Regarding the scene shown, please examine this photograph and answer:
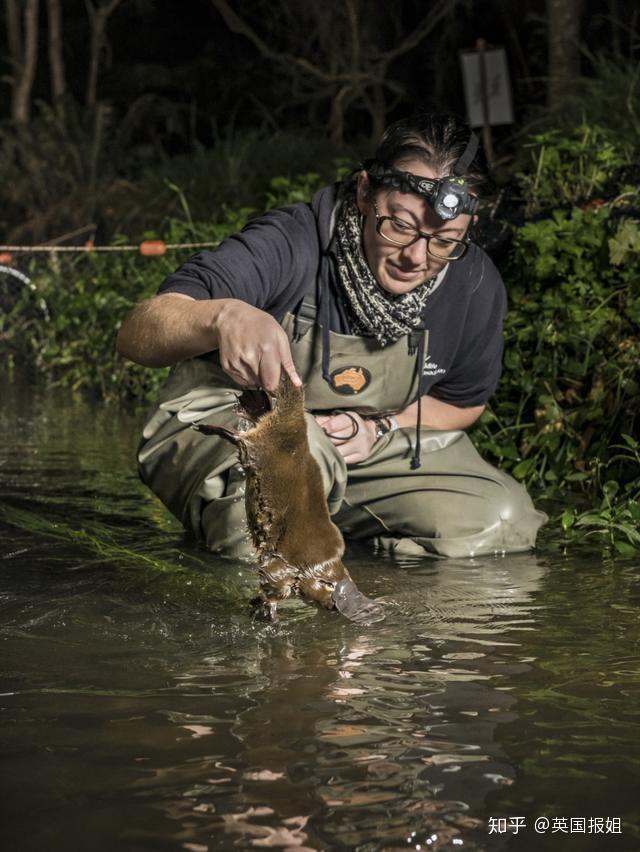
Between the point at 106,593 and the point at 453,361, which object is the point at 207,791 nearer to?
the point at 106,593

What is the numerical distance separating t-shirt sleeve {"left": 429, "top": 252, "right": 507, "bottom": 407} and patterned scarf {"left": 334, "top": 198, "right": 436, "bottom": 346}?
0.99ft

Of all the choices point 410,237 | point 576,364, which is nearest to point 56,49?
point 576,364

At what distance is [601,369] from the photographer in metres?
6.07

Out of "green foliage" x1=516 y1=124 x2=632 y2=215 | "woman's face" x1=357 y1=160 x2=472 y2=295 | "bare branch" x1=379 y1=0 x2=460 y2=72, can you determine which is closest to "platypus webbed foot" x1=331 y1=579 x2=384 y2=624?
"woman's face" x1=357 y1=160 x2=472 y2=295

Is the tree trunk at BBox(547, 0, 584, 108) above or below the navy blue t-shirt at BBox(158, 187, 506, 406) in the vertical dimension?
above

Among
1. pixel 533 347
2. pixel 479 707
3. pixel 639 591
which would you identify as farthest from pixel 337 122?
pixel 479 707

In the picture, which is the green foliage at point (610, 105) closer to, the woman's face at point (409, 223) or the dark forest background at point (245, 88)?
the dark forest background at point (245, 88)

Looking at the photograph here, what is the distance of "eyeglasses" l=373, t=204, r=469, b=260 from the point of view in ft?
14.1

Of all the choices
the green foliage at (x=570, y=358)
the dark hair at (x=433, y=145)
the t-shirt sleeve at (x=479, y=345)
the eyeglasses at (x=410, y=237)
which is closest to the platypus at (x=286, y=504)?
the eyeglasses at (x=410, y=237)

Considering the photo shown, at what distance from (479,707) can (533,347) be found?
3.72 m

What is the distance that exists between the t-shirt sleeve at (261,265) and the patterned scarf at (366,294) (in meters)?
0.13

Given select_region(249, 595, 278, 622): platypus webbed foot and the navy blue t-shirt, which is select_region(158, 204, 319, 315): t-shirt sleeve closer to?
the navy blue t-shirt

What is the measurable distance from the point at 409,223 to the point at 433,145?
289 millimetres

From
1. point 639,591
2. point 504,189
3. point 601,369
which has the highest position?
point 504,189
